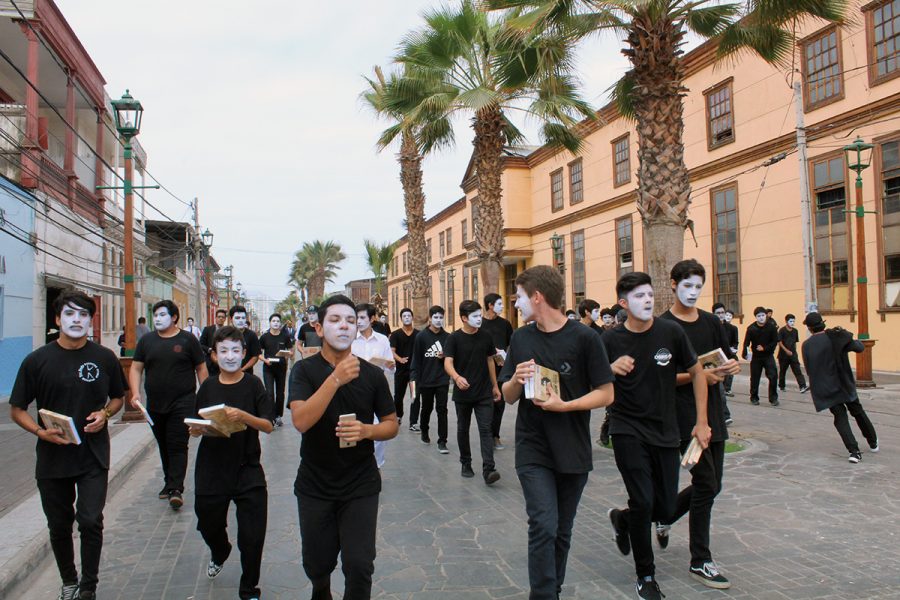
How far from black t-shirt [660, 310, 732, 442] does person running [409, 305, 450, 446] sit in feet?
13.7

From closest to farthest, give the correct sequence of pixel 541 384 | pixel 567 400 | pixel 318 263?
1. pixel 541 384
2. pixel 567 400
3. pixel 318 263

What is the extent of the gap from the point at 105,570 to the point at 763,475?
20.1 ft

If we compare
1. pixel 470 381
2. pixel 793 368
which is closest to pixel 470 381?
pixel 470 381

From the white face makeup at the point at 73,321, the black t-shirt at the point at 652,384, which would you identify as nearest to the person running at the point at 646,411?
the black t-shirt at the point at 652,384

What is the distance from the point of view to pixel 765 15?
8.80 metres

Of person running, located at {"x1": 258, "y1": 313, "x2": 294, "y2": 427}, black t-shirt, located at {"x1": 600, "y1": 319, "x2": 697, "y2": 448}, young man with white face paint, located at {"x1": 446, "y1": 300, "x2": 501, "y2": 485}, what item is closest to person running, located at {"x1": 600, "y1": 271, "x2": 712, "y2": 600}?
black t-shirt, located at {"x1": 600, "y1": 319, "x2": 697, "y2": 448}

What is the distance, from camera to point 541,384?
3.56 metres

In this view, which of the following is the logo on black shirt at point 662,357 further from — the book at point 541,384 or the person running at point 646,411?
the book at point 541,384

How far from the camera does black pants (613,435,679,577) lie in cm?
397

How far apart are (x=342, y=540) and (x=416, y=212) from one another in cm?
1753

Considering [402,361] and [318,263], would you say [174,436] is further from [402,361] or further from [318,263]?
[318,263]

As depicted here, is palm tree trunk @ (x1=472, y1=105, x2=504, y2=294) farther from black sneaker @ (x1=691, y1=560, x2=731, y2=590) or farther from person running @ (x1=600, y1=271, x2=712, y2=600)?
black sneaker @ (x1=691, y1=560, x2=731, y2=590)

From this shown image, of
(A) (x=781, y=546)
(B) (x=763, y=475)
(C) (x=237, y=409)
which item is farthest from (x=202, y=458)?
(B) (x=763, y=475)

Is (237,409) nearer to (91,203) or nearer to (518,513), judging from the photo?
(518,513)
